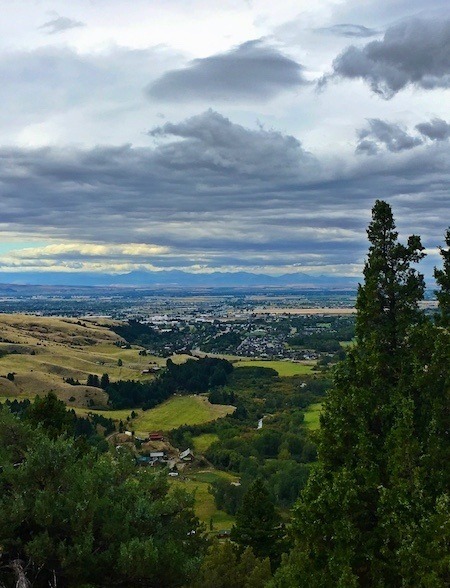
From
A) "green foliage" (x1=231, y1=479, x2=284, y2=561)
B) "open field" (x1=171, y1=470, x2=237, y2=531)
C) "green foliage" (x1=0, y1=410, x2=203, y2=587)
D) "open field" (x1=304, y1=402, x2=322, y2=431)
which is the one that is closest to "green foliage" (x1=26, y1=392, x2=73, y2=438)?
"green foliage" (x1=231, y1=479, x2=284, y2=561)

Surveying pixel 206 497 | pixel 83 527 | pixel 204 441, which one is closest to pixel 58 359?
pixel 204 441

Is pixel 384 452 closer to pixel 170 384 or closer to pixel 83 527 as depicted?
pixel 83 527

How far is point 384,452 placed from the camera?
1442cm

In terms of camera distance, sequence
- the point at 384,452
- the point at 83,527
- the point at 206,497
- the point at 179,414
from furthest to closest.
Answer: the point at 179,414 → the point at 206,497 → the point at 83,527 → the point at 384,452

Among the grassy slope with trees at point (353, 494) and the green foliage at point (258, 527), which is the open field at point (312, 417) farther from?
the grassy slope with trees at point (353, 494)

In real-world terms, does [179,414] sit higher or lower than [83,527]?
lower

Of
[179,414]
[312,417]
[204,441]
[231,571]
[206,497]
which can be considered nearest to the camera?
[231,571]

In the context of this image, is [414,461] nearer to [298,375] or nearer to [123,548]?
[123,548]

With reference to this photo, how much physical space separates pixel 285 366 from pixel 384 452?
139746 mm

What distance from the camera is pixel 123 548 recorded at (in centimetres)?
1379

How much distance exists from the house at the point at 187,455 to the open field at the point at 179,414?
55.7ft

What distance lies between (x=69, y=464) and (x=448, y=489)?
31.4 feet

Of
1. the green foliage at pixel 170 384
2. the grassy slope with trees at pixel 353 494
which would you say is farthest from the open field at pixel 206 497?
the green foliage at pixel 170 384

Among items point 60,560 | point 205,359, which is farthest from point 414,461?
point 205,359
